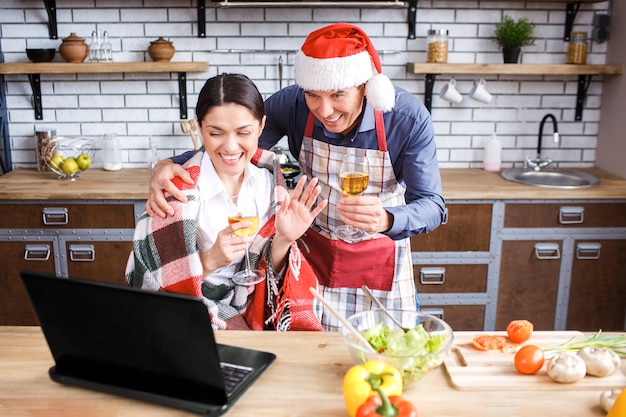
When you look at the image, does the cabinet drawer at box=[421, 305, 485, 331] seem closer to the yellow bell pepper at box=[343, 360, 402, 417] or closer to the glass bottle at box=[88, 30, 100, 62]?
the yellow bell pepper at box=[343, 360, 402, 417]

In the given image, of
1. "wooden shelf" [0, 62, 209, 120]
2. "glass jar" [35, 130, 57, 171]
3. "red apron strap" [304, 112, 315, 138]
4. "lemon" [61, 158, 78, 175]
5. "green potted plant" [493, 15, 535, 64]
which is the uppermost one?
"green potted plant" [493, 15, 535, 64]

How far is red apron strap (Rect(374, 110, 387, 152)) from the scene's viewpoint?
8.25 ft

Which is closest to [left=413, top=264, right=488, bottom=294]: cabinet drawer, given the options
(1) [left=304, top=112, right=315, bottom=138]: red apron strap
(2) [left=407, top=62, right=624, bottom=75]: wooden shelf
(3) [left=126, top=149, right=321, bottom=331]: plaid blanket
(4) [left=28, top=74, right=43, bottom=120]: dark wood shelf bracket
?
(2) [left=407, top=62, right=624, bottom=75]: wooden shelf

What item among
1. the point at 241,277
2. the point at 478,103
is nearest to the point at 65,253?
the point at 241,277

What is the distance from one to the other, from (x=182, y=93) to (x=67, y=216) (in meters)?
1.06

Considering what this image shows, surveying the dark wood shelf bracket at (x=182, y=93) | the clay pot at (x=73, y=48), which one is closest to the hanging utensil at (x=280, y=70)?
the dark wood shelf bracket at (x=182, y=93)

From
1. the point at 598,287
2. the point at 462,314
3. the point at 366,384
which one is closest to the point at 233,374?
the point at 366,384

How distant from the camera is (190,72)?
13.2 feet

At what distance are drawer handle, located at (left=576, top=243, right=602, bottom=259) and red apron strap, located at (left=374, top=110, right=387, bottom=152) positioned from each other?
5.56 ft

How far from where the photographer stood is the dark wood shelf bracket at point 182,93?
3982 millimetres

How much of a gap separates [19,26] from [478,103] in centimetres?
291

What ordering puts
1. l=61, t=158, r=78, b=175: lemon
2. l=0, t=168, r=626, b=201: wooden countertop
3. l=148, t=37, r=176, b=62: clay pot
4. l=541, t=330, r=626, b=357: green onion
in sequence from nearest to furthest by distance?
l=541, t=330, r=626, b=357: green onion, l=0, t=168, r=626, b=201: wooden countertop, l=61, t=158, r=78, b=175: lemon, l=148, t=37, r=176, b=62: clay pot

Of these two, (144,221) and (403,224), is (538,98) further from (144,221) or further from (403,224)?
(144,221)

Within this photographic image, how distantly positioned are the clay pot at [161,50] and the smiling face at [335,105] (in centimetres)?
174
